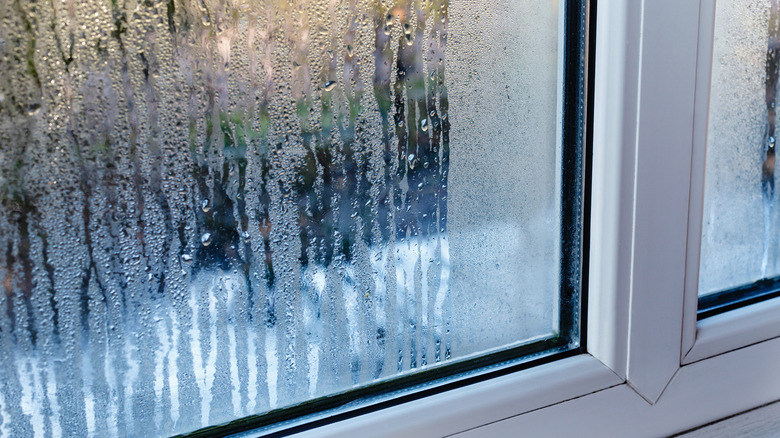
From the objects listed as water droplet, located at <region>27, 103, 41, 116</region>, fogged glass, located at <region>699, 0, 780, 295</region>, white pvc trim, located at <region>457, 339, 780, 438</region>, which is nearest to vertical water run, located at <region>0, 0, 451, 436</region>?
water droplet, located at <region>27, 103, 41, 116</region>

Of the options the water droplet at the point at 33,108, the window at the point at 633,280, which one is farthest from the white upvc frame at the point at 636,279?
the water droplet at the point at 33,108

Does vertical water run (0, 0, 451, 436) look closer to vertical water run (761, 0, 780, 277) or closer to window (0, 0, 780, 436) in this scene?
window (0, 0, 780, 436)

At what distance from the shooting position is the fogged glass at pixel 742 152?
0.71 meters

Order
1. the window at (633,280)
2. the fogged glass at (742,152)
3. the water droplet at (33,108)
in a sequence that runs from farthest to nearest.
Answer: the fogged glass at (742,152)
the window at (633,280)
the water droplet at (33,108)

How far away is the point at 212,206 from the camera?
51 cm

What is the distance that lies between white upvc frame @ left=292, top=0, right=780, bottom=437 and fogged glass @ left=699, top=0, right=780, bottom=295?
0.09 meters

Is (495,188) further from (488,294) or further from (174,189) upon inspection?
(174,189)

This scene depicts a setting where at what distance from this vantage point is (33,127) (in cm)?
44

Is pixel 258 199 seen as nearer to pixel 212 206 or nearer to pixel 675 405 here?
pixel 212 206

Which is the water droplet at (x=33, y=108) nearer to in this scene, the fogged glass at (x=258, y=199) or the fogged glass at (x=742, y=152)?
the fogged glass at (x=258, y=199)

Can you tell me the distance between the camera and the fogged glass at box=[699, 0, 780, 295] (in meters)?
0.71

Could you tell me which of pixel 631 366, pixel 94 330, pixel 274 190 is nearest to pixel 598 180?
pixel 631 366

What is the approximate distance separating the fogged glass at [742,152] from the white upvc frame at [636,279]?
9cm

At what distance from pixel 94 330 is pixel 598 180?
49 cm
